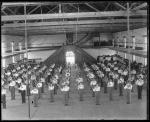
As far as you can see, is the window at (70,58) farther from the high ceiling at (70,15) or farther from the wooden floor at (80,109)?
the wooden floor at (80,109)

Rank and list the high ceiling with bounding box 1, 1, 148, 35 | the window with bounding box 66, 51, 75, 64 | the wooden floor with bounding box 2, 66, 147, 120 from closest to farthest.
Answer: the wooden floor with bounding box 2, 66, 147, 120, the high ceiling with bounding box 1, 1, 148, 35, the window with bounding box 66, 51, 75, 64

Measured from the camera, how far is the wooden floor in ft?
45.1

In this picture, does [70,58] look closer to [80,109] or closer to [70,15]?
[70,15]

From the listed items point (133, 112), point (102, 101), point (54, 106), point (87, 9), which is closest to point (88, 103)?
point (102, 101)

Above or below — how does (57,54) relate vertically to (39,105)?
above

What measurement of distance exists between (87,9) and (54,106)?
15.7 m

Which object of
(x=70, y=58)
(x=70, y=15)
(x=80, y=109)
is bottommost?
(x=80, y=109)

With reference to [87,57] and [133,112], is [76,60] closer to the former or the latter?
[87,57]

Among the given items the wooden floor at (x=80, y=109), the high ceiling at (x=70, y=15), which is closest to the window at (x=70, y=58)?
the high ceiling at (x=70, y=15)

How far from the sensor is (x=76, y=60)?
37625 millimetres

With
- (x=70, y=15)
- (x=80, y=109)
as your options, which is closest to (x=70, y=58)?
(x=70, y=15)

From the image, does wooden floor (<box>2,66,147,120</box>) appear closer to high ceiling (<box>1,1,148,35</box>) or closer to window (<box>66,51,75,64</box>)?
high ceiling (<box>1,1,148,35</box>)

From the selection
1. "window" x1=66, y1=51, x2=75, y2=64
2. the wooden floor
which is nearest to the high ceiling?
the wooden floor

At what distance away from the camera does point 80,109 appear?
15164 mm
